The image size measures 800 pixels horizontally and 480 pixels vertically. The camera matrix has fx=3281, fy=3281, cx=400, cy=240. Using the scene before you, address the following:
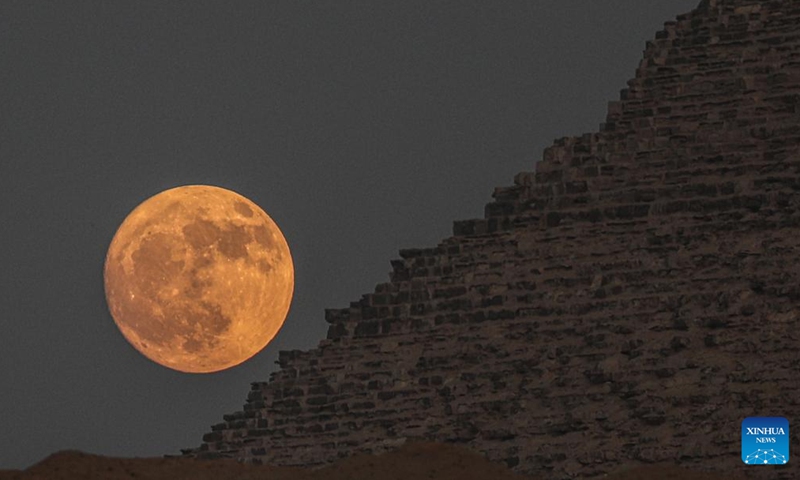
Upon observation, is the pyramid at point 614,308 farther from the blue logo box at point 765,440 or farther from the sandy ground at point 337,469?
the sandy ground at point 337,469

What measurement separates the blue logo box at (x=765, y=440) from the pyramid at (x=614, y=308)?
7.9 inches

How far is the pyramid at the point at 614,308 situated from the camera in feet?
198

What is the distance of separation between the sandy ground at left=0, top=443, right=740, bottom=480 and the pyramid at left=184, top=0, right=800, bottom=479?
1.31 metres

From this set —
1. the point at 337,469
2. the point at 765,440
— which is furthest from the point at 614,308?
the point at 337,469

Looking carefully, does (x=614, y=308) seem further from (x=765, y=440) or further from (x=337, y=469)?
(x=337, y=469)

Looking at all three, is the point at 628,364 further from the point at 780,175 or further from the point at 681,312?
the point at 780,175

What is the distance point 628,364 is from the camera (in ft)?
204

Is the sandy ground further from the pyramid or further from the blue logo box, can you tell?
the pyramid

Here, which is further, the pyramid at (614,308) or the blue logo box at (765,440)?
the pyramid at (614,308)

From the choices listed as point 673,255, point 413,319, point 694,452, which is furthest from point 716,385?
point 413,319

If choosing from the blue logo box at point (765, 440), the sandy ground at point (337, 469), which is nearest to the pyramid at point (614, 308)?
the blue logo box at point (765, 440)

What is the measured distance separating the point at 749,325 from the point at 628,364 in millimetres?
2408

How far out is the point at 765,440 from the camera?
57656 mm

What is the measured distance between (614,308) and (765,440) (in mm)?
7735
